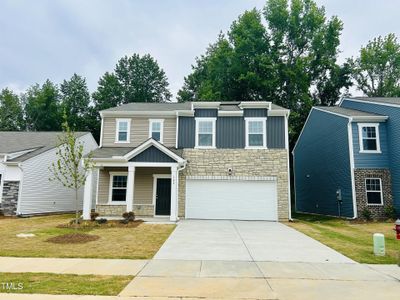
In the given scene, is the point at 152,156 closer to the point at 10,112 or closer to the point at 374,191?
the point at 374,191

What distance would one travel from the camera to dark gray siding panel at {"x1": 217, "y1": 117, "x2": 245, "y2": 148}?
17.5 metres

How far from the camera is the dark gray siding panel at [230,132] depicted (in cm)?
1747

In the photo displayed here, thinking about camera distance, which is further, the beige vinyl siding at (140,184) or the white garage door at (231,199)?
the beige vinyl siding at (140,184)

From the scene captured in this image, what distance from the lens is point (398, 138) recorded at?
663 inches

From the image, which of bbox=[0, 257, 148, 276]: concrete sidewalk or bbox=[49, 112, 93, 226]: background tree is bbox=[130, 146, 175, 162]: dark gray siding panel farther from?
bbox=[0, 257, 148, 276]: concrete sidewalk

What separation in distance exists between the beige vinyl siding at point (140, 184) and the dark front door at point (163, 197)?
16.1 inches

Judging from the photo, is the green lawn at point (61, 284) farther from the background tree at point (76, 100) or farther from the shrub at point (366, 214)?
the background tree at point (76, 100)

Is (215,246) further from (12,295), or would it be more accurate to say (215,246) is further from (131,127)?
(131,127)

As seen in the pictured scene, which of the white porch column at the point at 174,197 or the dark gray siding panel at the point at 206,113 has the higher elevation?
the dark gray siding panel at the point at 206,113

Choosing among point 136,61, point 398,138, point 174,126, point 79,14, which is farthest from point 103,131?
point 136,61

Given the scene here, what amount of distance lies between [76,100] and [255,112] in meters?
32.4

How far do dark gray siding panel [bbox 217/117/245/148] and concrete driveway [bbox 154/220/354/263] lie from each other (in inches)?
223

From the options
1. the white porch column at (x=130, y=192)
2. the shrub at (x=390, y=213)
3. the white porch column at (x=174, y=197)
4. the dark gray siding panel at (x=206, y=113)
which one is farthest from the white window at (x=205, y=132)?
the shrub at (x=390, y=213)

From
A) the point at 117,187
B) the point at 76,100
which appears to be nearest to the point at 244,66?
the point at 117,187
